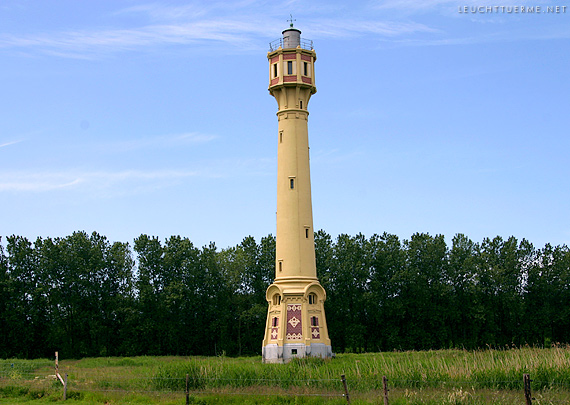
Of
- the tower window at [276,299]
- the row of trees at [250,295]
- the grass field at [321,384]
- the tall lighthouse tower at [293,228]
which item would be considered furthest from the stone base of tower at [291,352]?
the row of trees at [250,295]

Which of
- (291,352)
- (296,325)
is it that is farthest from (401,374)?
(296,325)

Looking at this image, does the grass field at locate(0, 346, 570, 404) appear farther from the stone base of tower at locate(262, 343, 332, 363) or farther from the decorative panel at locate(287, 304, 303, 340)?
the decorative panel at locate(287, 304, 303, 340)

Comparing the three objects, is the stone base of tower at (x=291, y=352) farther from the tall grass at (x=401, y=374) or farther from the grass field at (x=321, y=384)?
the tall grass at (x=401, y=374)

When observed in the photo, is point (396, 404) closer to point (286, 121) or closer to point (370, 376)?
point (370, 376)

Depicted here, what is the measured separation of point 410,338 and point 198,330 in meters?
23.3

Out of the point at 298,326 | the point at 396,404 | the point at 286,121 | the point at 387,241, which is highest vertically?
the point at 286,121

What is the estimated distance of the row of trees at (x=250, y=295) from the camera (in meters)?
69.9

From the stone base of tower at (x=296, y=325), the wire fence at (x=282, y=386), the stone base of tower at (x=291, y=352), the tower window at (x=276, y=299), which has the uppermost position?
the tower window at (x=276, y=299)

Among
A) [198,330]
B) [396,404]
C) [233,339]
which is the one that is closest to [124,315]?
[198,330]

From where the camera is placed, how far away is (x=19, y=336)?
68.0 m

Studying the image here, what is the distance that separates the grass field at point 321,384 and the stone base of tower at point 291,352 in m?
12.0

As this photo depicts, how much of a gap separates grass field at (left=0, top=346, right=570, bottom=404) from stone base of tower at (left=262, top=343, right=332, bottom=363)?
471 inches

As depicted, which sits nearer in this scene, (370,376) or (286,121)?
(370,376)

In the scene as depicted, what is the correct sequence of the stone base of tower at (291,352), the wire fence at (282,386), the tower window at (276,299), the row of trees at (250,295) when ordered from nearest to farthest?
the wire fence at (282,386) < the stone base of tower at (291,352) < the tower window at (276,299) < the row of trees at (250,295)
